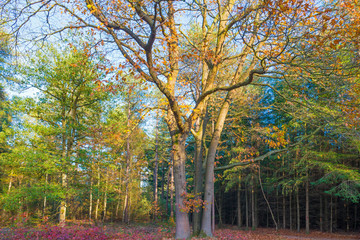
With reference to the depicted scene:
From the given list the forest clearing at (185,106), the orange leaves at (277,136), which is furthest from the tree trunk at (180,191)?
the orange leaves at (277,136)

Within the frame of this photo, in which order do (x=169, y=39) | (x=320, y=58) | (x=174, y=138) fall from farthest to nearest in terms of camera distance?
(x=174, y=138)
(x=169, y=39)
(x=320, y=58)

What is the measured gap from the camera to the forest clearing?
18.6 ft

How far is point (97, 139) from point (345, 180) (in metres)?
13.0

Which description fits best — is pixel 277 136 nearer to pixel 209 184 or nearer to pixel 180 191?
pixel 209 184

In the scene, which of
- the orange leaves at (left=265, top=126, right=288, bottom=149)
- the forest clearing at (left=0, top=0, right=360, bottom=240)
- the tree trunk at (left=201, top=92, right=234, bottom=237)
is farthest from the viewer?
the tree trunk at (left=201, top=92, right=234, bottom=237)

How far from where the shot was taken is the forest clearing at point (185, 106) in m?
5.68

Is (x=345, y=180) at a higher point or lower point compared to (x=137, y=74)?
lower

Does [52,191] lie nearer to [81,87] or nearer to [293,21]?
[81,87]

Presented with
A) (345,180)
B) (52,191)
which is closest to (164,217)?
(52,191)

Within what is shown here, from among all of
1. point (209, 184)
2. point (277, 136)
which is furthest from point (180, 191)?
point (277, 136)

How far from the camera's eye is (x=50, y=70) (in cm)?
1366

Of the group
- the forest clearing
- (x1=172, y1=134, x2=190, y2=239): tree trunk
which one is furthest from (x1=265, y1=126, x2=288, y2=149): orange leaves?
(x1=172, y1=134, x2=190, y2=239): tree trunk

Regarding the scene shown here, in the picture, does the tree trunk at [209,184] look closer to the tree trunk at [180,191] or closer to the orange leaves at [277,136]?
the tree trunk at [180,191]

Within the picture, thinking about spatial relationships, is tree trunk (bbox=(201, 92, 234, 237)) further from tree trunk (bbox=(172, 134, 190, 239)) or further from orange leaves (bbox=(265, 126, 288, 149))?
orange leaves (bbox=(265, 126, 288, 149))
